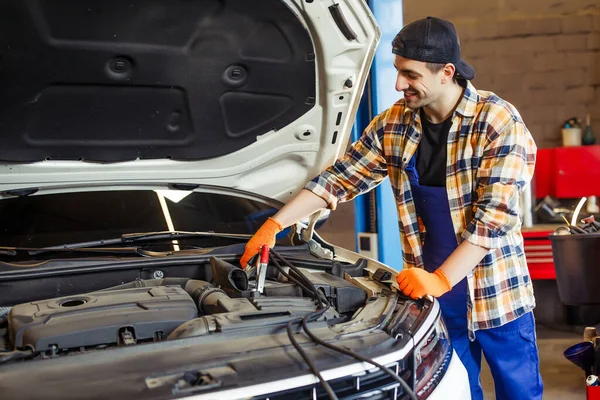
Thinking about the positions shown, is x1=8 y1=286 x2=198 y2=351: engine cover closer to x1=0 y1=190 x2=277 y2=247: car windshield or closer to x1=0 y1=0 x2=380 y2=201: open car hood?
x1=0 y1=190 x2=277 y2=247: car windshield

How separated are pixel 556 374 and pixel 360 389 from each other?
2933 mm

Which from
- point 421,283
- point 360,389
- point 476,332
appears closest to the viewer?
point 360,389

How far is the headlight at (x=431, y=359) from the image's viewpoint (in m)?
1.50

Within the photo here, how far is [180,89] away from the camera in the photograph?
7.44 ft

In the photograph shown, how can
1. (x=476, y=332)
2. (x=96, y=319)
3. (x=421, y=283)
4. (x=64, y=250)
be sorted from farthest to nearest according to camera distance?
1. (x=476, y=332)
2. (x=64, y=250)
3. (x=421, y=283)
4. (x=96, y=319)

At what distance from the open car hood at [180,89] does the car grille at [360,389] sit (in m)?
1.29

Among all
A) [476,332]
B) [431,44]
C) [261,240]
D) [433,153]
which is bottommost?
[476,332]

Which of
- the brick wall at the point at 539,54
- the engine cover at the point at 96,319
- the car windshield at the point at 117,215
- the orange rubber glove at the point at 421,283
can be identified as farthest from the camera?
the brick wall at the point at 539,54

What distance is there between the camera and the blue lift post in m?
3.29

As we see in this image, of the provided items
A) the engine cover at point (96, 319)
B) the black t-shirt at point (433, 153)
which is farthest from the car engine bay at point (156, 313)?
the black t-shirt at point (433, 153)

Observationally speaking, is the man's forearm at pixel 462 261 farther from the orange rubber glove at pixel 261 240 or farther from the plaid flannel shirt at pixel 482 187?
the orange rubber glove at pixel 261 240

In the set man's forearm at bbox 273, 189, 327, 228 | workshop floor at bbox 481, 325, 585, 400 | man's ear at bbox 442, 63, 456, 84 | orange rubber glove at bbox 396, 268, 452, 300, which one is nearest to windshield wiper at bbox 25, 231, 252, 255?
man's forearm at bbox 273, 189, 327, 228

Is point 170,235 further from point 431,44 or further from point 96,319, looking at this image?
point 431,44

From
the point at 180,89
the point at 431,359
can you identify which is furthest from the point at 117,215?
the point at 431,359
